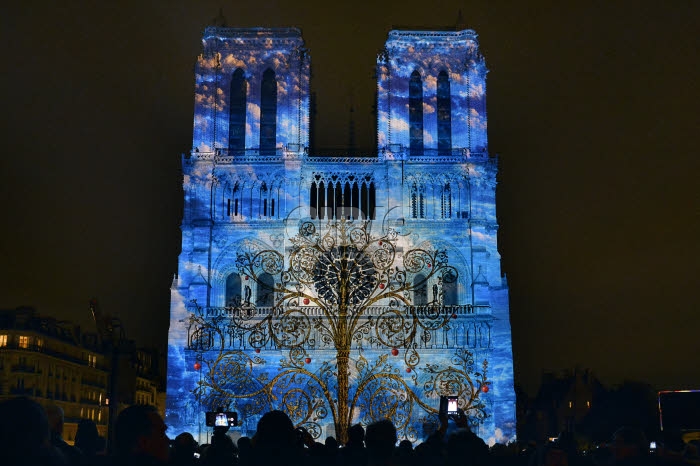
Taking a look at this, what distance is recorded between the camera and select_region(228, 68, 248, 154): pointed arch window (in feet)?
138

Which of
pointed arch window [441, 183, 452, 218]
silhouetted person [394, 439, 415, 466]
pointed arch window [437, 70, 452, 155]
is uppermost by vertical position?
pointed arch window [437, 70, 452, 155]

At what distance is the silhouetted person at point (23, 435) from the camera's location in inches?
196

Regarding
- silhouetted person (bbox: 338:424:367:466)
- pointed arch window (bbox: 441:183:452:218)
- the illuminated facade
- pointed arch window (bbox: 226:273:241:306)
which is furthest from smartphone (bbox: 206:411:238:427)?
pointed arch window (bbox: 441:183:452:218)

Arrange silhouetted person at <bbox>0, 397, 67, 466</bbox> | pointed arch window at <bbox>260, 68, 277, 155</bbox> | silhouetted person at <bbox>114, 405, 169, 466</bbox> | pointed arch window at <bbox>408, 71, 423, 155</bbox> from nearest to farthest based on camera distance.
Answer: silhouetted person at <bbox>0, 397, 67, 466</bbox> → silhouetted person at <bbox>114, 405, 169, 466</bbox> → pointed arch window at <bbox>260, 68, 277, 155</bbox> → pointed arch window at <bbox>408, 71, 423, 155</bbox>

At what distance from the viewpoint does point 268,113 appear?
1682 inches

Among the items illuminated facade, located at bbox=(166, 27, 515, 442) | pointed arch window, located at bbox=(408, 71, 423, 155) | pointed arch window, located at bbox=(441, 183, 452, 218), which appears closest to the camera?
illuminated facade, located at bbox=(166, 27, 515, 442)

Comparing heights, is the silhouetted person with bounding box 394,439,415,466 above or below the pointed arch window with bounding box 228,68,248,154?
below

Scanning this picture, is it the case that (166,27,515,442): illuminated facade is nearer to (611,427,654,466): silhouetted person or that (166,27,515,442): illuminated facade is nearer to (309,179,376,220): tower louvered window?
(309,179,376,220): tower louvered window

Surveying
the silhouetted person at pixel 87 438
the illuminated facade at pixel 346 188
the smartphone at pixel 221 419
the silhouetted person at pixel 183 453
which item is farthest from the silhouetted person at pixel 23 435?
the illuminated facade at pixel 346 188

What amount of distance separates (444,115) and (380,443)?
36219 mm

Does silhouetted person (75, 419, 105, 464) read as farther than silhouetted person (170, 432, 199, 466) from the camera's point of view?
Yes


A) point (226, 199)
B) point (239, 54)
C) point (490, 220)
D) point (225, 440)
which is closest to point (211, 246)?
point (226, 199)

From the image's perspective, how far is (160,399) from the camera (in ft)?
258

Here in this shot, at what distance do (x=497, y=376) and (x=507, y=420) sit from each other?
1.90 meters
